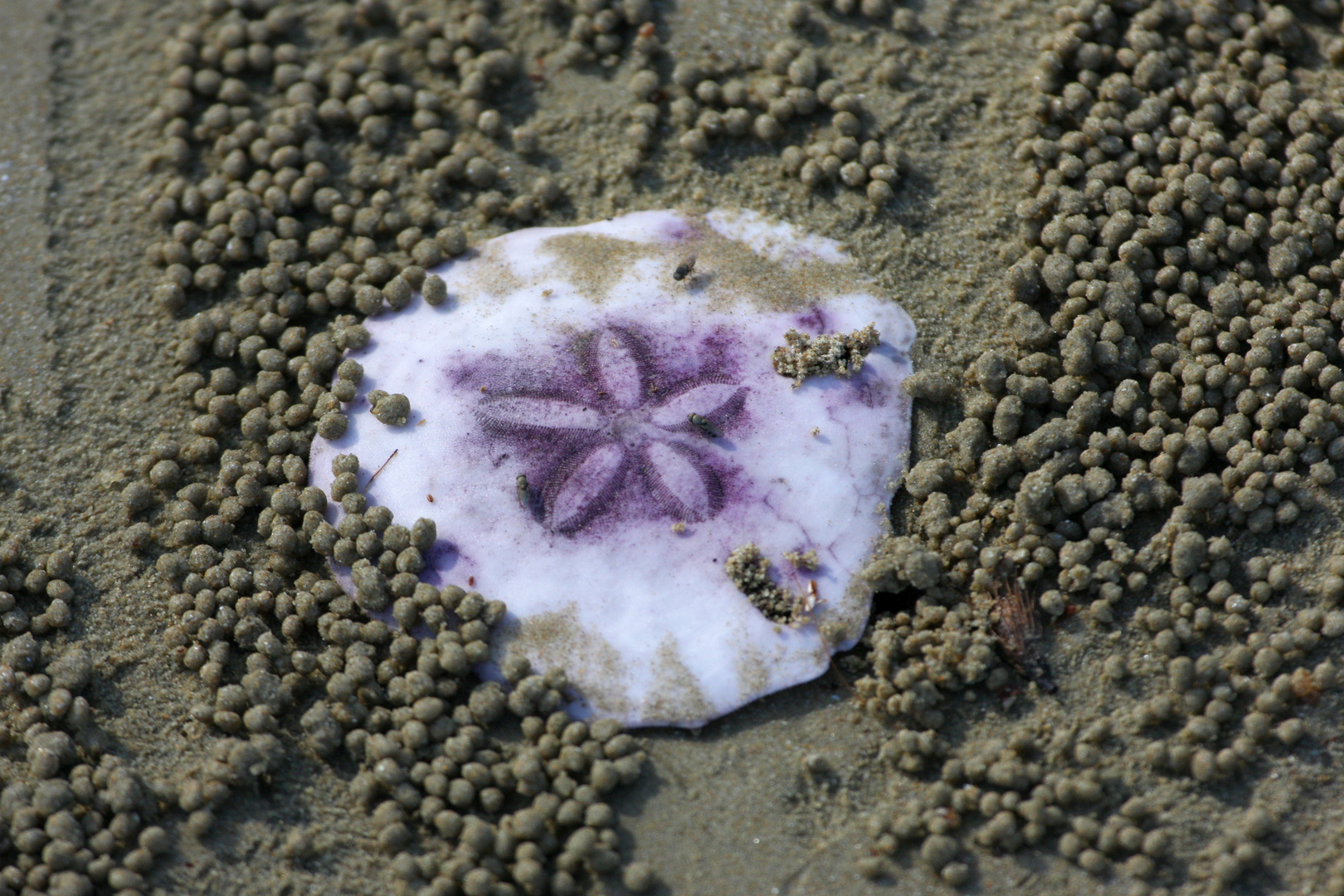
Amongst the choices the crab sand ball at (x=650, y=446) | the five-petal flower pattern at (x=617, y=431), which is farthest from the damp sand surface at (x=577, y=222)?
the five-petal flower pattern at (x=617, y=431)

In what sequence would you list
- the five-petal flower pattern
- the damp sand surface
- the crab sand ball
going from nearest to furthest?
1. the damp sand surface
2. the crab sand ball
3. the five-petal flower pattern

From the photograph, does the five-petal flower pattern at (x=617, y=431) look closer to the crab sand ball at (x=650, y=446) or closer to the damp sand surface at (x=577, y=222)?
the crab sand ball at (x=650, y=446)

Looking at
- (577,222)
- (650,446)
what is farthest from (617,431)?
(577,222)

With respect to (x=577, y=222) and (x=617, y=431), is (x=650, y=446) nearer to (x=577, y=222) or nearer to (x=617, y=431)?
(x=617, y=431)

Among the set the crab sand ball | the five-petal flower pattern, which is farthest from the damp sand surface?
the five-petal flower pattern

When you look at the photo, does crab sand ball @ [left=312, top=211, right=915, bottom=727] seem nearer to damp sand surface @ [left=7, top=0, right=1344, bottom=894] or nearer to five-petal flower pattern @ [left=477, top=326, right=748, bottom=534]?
five-petal flower pattern @ [left=477, top=326, right=748, bottom=534]

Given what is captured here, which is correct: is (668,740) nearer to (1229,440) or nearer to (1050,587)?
(1050,587)
